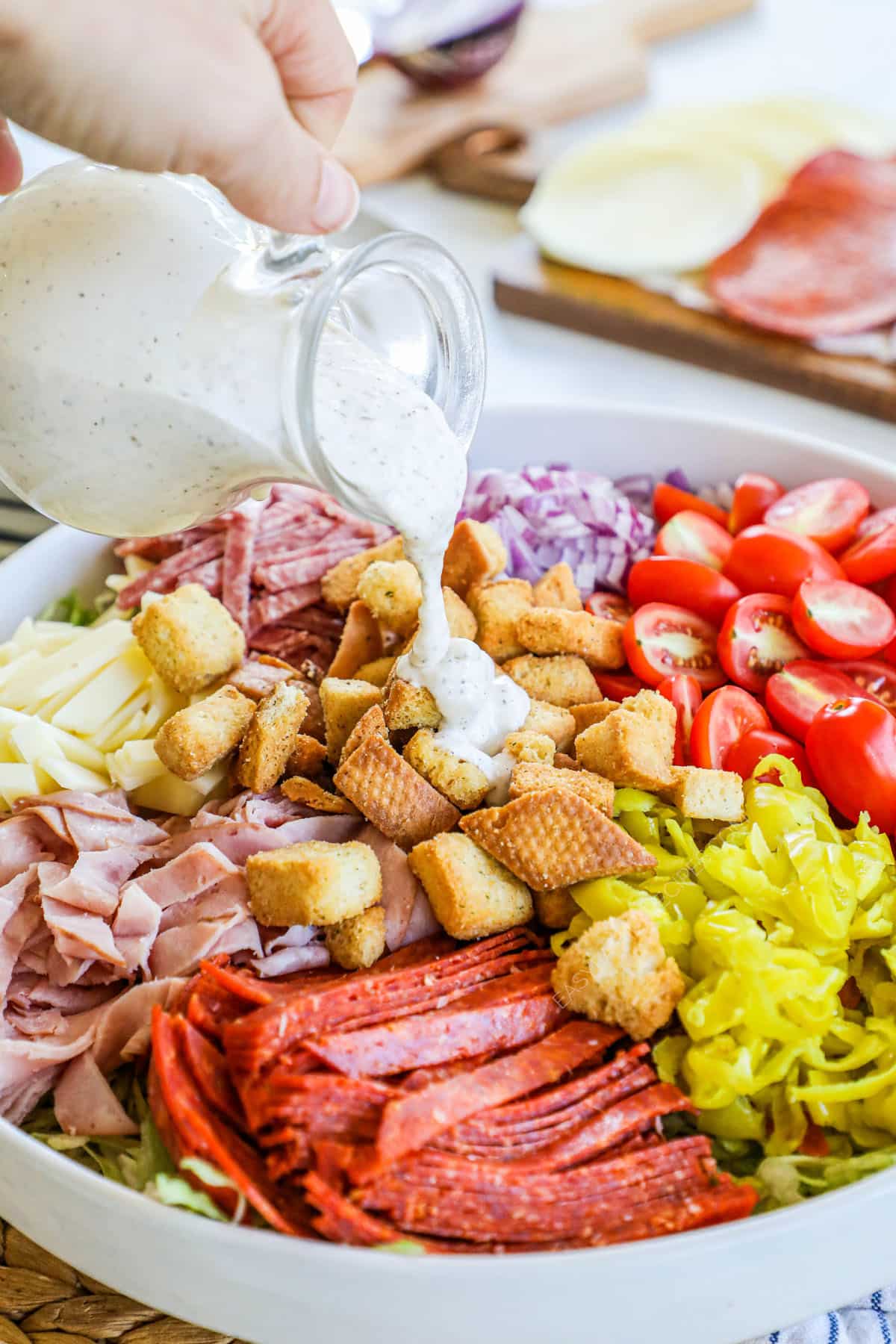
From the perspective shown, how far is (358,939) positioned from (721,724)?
77 cm

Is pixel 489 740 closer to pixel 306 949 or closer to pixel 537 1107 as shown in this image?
pixel 306 949

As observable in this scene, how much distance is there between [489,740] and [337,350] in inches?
29.8

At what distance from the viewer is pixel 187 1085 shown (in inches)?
69.7

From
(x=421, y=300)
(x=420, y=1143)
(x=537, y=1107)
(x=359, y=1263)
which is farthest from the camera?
(x=421, y=300)

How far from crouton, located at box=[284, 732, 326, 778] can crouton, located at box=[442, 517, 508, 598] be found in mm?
492

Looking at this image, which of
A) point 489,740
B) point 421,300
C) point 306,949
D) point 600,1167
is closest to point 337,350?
A: point 421,300

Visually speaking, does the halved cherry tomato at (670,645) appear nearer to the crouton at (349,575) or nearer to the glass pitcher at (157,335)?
the crouton at (349,575)

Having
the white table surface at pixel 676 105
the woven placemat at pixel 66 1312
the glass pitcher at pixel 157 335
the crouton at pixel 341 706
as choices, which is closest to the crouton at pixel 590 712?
the crouton at pixel 341 706

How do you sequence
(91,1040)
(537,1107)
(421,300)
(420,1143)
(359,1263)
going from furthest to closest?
(421,300) < (91,1040) < (537,1107) < (420,1143) < (359,1263)

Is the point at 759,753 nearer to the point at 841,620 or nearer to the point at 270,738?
the point at 841,620

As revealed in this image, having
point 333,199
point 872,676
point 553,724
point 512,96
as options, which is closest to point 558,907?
point 553,724

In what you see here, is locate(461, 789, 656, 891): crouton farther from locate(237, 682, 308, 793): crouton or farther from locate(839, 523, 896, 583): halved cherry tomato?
locate(839, 523, 896, 583): halved cherry tomato

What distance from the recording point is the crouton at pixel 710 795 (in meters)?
2.17

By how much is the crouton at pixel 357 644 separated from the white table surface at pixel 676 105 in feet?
2.54
